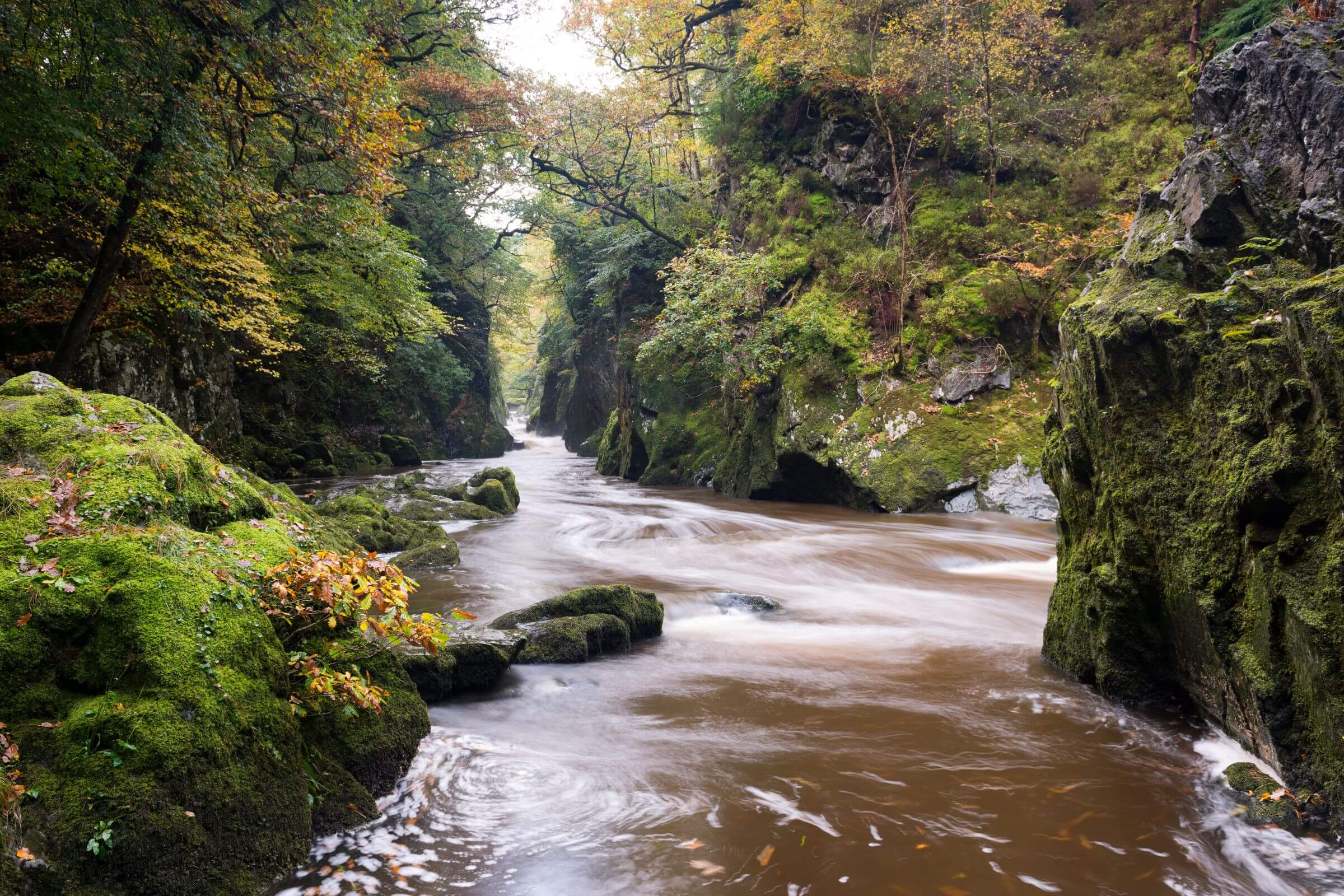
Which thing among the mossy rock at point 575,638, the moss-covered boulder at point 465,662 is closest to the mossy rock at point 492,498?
the mossy rock at point 575,638

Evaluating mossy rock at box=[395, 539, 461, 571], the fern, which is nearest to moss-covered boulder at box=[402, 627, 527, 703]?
mossy rock at box=[395, 539, 461, 571]

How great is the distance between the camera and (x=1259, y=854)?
3246mm

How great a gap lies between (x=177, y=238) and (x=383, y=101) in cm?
332

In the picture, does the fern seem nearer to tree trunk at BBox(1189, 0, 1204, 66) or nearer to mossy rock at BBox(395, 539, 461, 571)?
tree trunk at BBox(1189, 0, 1204, 66)

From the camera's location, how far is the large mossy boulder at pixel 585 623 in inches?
250

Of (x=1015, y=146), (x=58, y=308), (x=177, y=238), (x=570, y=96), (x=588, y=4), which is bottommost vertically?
(x=58, y=308)

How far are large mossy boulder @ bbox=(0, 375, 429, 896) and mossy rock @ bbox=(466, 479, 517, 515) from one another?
11.4m

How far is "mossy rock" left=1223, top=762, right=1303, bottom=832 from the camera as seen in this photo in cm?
339

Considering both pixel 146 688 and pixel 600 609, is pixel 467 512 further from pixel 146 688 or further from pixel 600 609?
pixel 146 688

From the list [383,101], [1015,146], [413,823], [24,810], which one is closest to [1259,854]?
[413,823]

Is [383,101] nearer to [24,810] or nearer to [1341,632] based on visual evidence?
[24,810]

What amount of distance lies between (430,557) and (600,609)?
411 cm

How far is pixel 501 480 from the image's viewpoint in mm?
16688

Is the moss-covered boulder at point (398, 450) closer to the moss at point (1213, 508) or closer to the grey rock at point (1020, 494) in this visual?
the grey rock at point (1020, 494)
